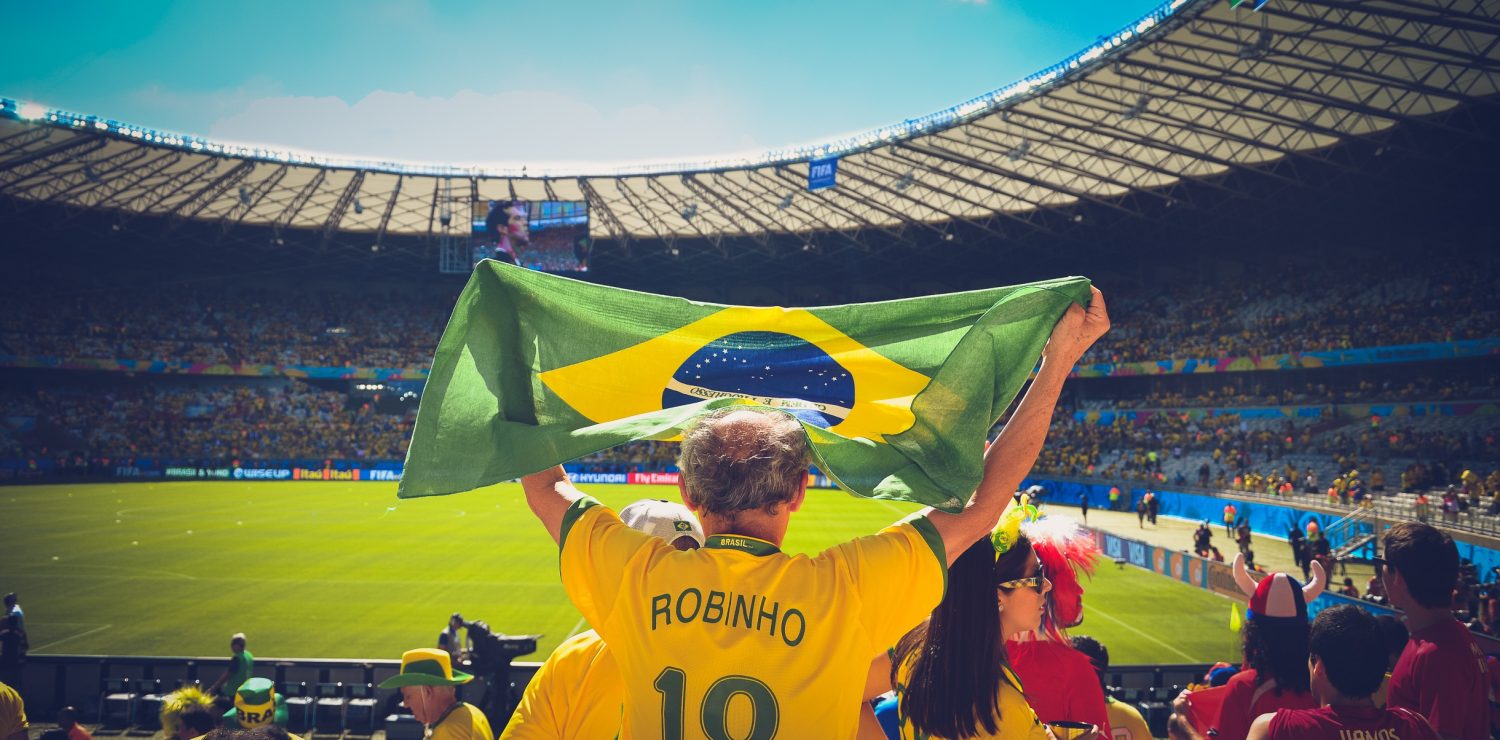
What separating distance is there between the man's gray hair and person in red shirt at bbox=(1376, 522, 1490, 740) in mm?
4020

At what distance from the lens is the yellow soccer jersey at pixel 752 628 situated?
1.96 m

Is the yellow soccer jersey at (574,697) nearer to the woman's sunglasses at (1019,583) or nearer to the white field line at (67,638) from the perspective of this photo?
the woman's sunglasses at (1019,583)

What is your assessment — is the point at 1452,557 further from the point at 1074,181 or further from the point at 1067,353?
the point at 1074,181

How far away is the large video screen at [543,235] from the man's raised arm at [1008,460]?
40743 millimetres

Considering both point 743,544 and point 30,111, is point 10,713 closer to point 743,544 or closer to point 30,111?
point 743,544

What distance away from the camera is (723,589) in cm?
201

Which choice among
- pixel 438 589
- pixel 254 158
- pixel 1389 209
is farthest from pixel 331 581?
pixel 1389 209

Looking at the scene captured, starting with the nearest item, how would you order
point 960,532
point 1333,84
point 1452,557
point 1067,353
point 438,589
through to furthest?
point 960,532
point 1067,353
point 1452,557
point 438,589
point 1333,84

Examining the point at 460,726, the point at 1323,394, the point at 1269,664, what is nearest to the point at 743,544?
the point at 460,726

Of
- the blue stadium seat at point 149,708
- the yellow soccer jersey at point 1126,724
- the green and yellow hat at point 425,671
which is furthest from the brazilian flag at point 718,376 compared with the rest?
the blue stadium seat at point 149,708

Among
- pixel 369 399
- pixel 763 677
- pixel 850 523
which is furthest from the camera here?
pixel 369 399

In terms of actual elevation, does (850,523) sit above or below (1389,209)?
below

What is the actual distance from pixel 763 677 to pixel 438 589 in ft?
57.3

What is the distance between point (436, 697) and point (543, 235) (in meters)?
40.3
